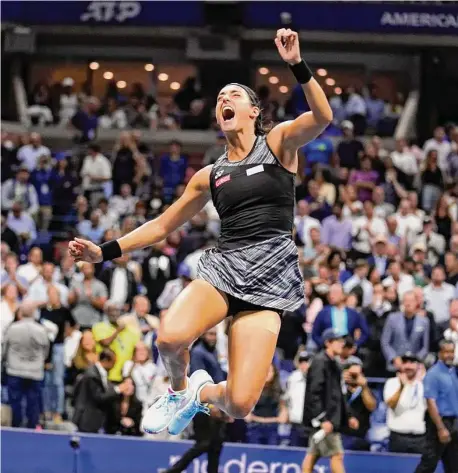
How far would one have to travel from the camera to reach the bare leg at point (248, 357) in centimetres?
830

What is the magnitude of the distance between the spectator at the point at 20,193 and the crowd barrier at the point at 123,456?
6.95 metres

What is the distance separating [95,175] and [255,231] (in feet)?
47.9

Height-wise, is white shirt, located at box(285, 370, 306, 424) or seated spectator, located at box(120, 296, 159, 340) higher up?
seated spectator, located at box(120, 296, 159, 340)

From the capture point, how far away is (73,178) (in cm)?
2306

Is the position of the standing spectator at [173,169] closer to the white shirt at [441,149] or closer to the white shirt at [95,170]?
the white shirt at [95,170]

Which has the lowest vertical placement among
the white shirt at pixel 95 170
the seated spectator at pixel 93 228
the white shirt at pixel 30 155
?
the seated spectator at pixel 93 228

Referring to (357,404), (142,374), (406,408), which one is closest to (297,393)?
(357,404)

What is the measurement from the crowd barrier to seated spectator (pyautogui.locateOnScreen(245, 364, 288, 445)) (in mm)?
391

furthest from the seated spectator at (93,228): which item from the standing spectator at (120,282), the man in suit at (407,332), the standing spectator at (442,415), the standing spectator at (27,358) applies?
the standing spectator at (442,415)

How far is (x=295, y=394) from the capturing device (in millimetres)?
15148

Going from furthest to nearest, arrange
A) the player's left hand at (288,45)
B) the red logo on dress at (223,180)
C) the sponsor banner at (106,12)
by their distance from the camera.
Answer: the sponsor banner at (106,12) < the red logo on dress at (223,180) < the player's left hand at (288,45)

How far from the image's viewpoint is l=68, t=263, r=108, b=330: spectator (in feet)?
56.6

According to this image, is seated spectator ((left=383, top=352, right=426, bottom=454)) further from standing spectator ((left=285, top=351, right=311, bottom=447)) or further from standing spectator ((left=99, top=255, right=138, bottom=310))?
standing spectator ((left=99, top=255, right=138, bottom=310))

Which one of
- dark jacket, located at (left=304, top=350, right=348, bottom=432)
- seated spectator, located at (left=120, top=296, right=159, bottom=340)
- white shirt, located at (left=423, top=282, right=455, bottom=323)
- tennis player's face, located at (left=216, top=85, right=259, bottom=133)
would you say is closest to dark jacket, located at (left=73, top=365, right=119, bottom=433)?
seated spectator, located at (left=120, top=296, right=159, bottom=340)
